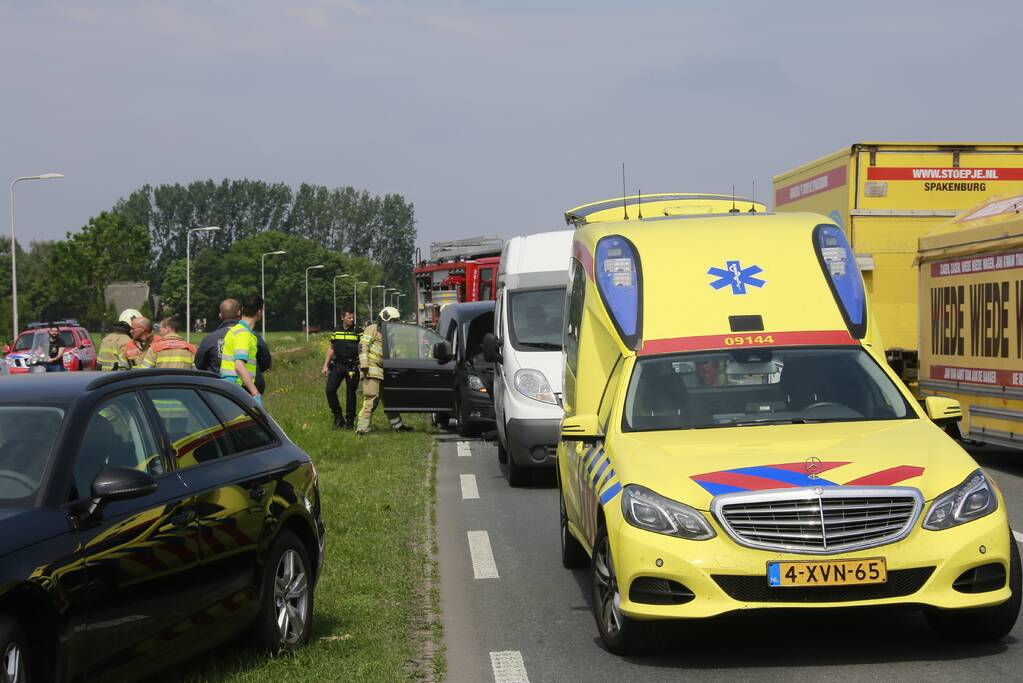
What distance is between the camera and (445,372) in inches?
768

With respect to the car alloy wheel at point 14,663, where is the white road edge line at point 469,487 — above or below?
below

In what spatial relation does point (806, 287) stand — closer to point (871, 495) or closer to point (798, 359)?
point (798, 359)

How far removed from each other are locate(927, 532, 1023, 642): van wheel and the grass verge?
233 centimetres

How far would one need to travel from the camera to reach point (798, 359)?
7562 millimetres

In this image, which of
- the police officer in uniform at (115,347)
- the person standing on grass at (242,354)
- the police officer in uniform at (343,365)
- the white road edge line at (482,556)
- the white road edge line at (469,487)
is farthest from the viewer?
the police officer in uniform at (343,365)

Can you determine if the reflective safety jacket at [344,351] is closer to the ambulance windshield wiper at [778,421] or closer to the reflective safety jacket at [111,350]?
the reflective safety jacket at [111,350]

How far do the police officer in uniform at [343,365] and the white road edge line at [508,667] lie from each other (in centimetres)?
1402

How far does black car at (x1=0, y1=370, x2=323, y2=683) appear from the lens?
458cm

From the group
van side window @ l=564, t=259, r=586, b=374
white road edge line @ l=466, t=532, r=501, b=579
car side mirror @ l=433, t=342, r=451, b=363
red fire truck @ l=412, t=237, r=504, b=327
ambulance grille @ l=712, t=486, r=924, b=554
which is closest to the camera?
ambulance grille @ l=712, t=486, r=924, b=554

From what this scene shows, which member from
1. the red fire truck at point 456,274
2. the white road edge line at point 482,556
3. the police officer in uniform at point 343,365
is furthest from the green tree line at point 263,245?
the white road edge line at point 482,556

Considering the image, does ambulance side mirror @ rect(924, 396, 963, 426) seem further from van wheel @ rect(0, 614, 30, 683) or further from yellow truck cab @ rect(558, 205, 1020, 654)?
van wheel @ rect(0, 614, 30, 683)

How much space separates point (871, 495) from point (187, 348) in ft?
26.4

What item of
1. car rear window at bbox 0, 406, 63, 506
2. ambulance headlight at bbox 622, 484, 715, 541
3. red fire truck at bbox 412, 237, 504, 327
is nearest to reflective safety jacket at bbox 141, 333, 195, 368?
ambulance headlight at bbox 622, 484, 715, 541

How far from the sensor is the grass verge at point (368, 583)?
6.17 m
